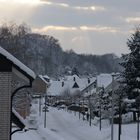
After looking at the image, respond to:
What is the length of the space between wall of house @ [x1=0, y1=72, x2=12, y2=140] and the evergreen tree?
4864 cm

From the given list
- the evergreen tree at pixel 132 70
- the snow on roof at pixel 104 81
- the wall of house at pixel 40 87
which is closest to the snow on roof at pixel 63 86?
the wall of house at pixel 40 87

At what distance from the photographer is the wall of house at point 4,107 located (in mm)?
12521

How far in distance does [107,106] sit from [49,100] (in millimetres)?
91700

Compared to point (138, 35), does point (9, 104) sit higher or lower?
lower

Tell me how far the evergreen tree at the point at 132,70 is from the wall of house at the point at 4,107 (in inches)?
1915

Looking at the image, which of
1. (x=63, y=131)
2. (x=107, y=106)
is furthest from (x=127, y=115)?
(x=63, y=131)

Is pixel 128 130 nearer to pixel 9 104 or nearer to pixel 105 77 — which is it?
pixel 9 104

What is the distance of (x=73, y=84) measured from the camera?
16825cm

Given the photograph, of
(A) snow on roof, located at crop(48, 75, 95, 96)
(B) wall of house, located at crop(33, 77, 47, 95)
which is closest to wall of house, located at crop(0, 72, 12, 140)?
(B) wall of house, located at crop(33, 77, 47, 95)

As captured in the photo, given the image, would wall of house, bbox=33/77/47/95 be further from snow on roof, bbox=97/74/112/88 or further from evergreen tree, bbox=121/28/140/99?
evergreen tree, bbox=121/28/140/99

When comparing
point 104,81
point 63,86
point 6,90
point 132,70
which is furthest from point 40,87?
point 6,90

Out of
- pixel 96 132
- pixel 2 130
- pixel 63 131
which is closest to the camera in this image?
pixel 2 130

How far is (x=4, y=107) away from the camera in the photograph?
12.5m

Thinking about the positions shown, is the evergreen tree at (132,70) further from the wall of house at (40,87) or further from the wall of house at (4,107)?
the wall of house at (40,87)
